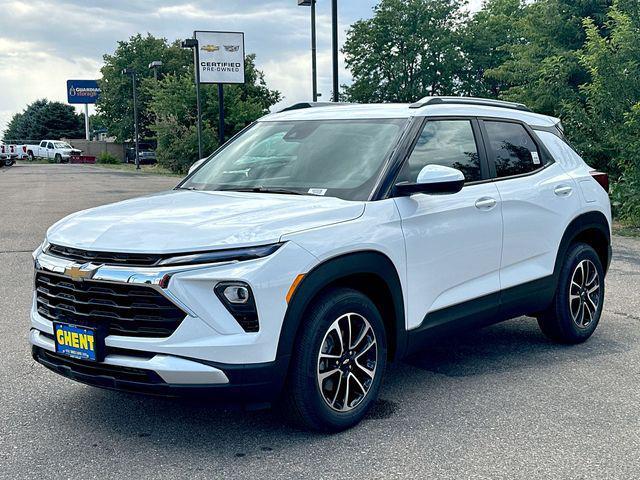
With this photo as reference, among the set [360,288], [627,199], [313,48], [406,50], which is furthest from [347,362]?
[406,50]

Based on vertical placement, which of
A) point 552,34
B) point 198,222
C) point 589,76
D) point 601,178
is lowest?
point 198,222

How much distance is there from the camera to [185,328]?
11.6 feet

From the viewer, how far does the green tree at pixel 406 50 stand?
183 feet

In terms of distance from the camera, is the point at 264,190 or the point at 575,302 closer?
the point at 264,190

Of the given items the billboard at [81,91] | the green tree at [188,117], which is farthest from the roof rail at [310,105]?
the billboard at [81,91]

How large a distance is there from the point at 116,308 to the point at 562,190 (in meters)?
3.46

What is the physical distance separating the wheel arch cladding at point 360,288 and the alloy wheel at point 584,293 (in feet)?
6.59

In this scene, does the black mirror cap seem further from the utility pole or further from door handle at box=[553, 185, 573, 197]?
the utility pole

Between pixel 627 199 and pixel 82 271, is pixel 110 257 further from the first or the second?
pixel 627 199

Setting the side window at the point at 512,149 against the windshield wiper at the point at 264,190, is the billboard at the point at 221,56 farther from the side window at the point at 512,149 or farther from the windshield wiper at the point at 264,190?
the windshield wiper at the point at 264,190

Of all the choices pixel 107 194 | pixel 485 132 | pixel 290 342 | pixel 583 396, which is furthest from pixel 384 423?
pixel 107 194

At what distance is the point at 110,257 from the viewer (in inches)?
145

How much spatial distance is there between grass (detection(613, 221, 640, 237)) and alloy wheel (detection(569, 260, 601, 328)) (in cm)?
715

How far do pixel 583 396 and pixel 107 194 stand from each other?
2060 centimetres
